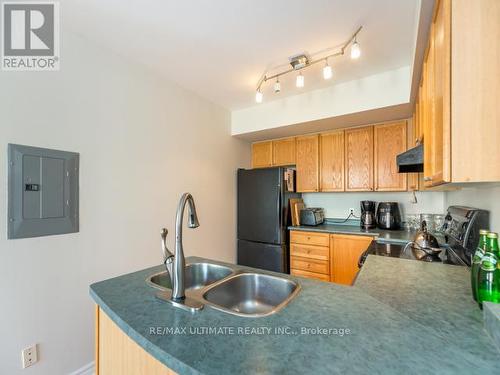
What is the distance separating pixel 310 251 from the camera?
9.32 feet

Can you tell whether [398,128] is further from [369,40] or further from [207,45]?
[207,45]

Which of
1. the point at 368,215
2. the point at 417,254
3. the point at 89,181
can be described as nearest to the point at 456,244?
the point at 417,254

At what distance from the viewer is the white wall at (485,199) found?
116 centimetres

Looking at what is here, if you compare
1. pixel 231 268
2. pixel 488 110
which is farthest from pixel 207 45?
pixel 488 110

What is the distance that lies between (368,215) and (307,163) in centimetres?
98

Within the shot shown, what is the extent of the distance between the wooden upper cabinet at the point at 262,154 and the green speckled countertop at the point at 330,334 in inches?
100

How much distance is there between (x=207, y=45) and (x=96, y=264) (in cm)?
189

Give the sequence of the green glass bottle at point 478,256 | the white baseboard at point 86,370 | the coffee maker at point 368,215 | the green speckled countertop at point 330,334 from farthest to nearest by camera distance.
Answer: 1. the coffee maker at point 368,215
2. the white baseboard at point 86,370
3. the green glass bottle at point 478,256
4. the green speckled countertop at point 330,334

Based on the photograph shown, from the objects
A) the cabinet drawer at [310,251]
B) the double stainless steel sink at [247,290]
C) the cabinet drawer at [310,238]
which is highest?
the double stainless steel sink at [247,290]

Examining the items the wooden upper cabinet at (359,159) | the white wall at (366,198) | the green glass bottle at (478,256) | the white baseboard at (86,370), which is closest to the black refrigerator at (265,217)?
the white wall at (366,198)

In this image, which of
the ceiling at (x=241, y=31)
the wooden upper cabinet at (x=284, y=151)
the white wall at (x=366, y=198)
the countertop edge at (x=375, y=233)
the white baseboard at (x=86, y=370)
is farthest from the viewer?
the wooden upper cabinet at (x=284, y=151)

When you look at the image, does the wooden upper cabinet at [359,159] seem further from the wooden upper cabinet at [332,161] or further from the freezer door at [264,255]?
the freezer door at [264,255]

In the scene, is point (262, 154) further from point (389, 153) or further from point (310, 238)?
point (389, 153)

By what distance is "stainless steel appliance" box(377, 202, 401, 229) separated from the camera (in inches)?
106
